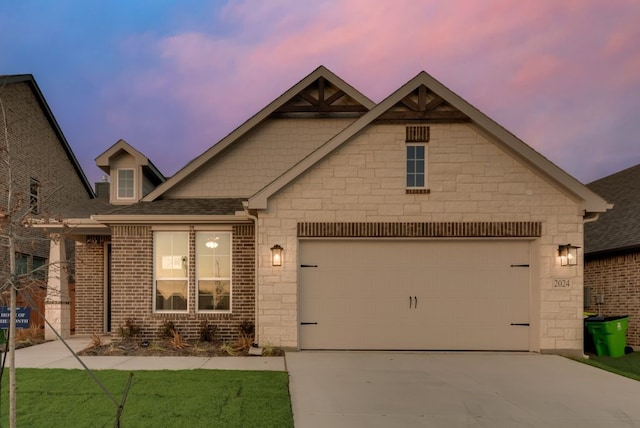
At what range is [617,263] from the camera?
11250 mm

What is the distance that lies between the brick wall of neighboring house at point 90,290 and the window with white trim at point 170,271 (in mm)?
2637

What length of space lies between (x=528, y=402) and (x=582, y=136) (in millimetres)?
50260

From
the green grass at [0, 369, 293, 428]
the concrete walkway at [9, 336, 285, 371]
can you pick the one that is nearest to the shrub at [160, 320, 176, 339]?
the concrete walkway at [9, 336, 285, 371]

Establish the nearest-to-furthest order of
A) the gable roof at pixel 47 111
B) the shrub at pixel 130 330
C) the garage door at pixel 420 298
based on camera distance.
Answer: the garage door at pixel 420 298
the shrub at pixel 130 330
the gable roof at pixel 47 111

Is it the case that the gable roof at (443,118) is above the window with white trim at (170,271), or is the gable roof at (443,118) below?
above

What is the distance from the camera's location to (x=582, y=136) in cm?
4503

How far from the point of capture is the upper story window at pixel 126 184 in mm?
11281

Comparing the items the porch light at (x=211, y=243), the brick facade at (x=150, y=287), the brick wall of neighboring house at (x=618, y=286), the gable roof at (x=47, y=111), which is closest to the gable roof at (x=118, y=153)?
the brick facade at (x=150, y=287)

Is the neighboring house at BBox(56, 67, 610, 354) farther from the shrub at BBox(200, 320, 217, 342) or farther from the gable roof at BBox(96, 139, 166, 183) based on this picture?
the gable roof at BBox(96, 139, 166, 183)

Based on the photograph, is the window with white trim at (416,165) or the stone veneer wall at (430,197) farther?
the window with white trim at (416,165)

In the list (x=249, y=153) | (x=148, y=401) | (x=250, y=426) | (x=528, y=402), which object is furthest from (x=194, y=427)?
(x=249, y=153)

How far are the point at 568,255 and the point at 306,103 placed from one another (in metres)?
8.24

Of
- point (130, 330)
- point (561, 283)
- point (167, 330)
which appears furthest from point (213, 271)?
point (561, 283)

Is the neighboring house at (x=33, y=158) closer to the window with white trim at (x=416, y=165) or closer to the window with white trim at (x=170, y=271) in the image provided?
the window with white trim at (x=170, y=271)
